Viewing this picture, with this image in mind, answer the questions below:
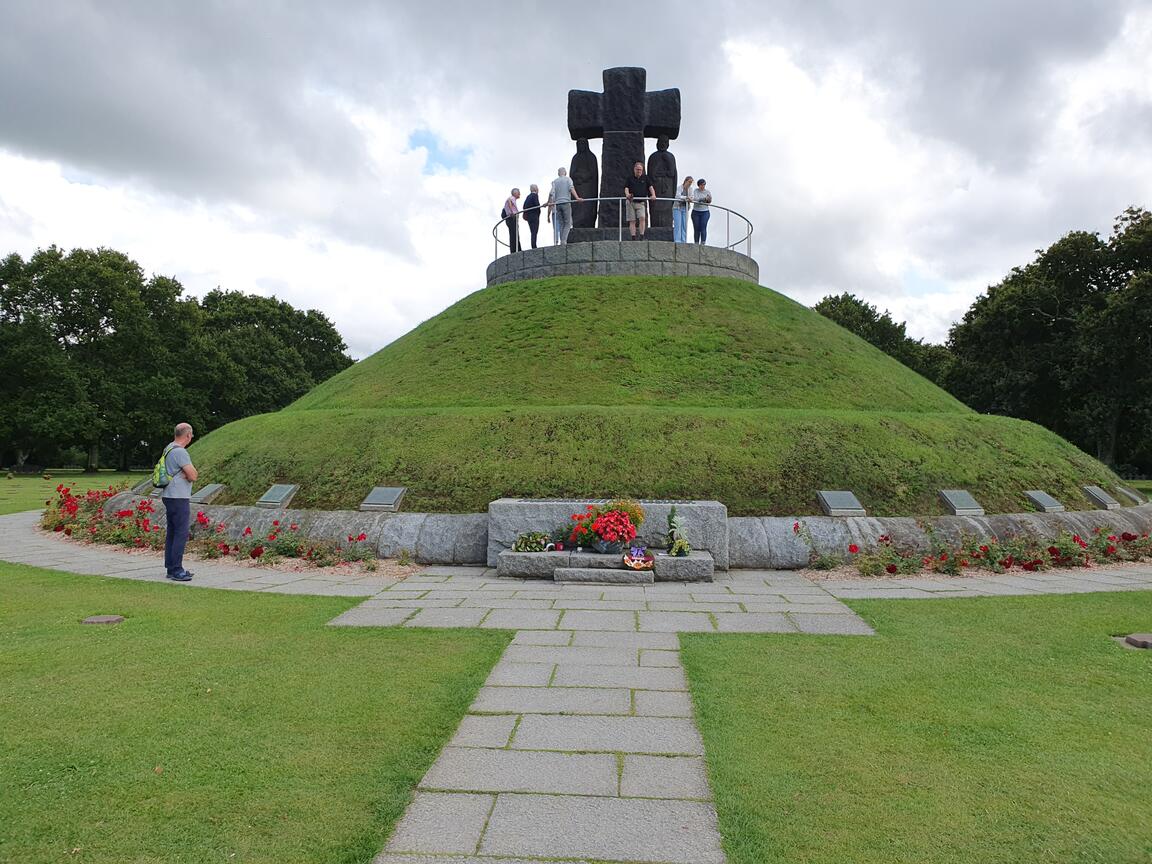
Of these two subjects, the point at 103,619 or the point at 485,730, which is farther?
the point at 103,619

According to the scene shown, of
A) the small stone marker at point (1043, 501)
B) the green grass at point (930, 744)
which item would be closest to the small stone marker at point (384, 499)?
the green grass at point (930, 744)

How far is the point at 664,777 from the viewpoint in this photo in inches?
159

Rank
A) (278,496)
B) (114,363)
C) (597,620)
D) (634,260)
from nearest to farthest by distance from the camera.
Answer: (597,620)
(278,496)
(634,260)
(114,363)

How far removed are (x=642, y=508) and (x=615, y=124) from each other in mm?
16670

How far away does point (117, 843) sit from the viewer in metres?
3.27

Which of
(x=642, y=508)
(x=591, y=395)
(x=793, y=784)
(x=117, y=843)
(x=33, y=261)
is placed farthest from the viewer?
(x=33, y=261)

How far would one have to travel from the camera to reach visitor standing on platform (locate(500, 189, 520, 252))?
2355 centimetres

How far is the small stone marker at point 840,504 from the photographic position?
12.0 m

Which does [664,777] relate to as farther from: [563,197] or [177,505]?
[563,197]

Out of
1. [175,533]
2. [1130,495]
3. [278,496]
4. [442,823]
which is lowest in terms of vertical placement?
[442,823]

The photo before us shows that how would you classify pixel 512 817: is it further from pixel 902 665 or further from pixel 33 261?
pixel 33 261

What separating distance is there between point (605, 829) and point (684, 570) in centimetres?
702

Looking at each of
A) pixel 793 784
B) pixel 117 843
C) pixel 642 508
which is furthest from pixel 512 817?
pixel 642 508

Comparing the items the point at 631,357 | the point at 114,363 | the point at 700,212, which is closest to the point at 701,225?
the point at 700,212
